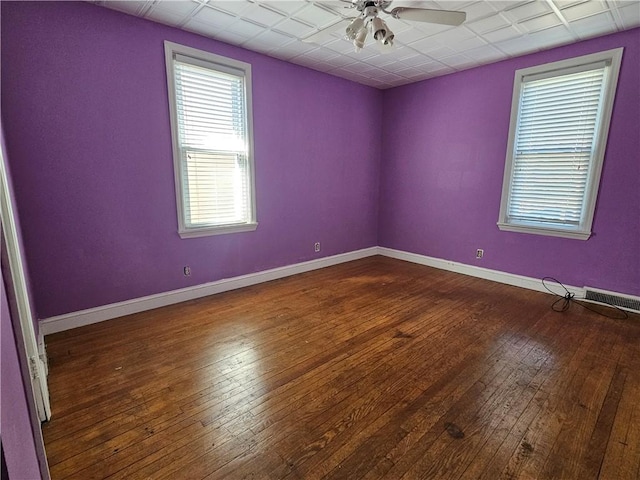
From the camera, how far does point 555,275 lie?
3.64 meters

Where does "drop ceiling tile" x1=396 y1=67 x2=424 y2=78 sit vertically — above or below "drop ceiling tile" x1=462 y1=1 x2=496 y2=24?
above

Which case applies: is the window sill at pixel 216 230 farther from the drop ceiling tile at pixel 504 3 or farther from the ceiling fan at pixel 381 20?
the drop ceiling tile at pixel 504 3

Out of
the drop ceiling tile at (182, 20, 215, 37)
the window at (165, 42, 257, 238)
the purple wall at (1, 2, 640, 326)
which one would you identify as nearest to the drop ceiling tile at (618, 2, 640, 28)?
the purple wall at (1, 2, 640, 326)

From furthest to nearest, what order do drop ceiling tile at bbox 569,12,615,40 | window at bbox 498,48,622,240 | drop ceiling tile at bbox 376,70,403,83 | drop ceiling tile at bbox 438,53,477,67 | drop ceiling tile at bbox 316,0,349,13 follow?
drop ceiling tile at bbox 376,70,403,83, drop ceiling tile at bbox 438,53,477,67, window at bbox 498,48,622,240, drop ceiling tile at bbox 569,12,615,40, drop ceiling tile at bbox 316,0,349,13

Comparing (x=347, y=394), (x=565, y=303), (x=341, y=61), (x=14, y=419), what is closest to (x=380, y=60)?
(x=341, y=61)

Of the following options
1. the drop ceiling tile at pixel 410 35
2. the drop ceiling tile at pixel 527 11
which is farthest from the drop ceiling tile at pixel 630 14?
the drop ceiling tile at pixel 410 35

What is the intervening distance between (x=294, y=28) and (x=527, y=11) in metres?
2.00

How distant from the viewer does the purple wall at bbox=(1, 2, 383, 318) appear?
2400 mm

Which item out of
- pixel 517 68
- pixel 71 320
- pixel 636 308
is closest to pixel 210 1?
pixel 71 320

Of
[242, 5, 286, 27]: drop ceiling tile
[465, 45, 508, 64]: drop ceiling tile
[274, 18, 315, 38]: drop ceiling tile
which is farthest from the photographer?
[465, 45, 508, 64]: drop ceiling tile

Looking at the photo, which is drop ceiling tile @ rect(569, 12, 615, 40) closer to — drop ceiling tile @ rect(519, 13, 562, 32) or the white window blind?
drop ceiling tile @ rect(519, 13, 562, 32)

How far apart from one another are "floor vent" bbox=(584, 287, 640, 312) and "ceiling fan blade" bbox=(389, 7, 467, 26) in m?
3.11

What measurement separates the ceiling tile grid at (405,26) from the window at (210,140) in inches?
12.3

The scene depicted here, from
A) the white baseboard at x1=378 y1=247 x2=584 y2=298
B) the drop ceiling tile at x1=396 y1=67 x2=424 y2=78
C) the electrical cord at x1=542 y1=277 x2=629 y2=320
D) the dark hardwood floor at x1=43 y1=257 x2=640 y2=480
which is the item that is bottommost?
the dark hardwood floor at x1=43 y1=257 x2=640 y2=480
